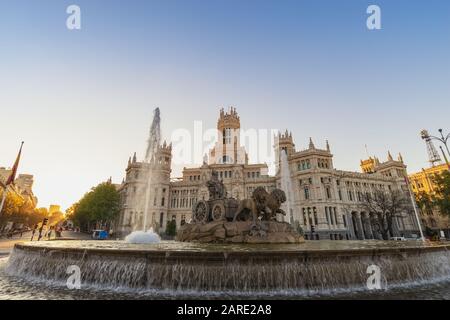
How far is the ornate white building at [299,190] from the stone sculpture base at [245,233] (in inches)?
1291

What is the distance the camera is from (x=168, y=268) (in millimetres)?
8375

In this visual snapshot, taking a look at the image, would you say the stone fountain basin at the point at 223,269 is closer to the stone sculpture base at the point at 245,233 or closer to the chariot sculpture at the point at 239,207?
the stone sculpture base at the point at 245,233

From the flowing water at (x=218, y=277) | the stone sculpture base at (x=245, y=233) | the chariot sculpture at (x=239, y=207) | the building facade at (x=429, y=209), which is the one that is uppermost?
the building facade at (x=429, y=209)

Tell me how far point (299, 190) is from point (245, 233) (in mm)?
45215

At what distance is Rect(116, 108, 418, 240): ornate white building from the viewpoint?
182 feet

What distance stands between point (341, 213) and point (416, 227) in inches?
940

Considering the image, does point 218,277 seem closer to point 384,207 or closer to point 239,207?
point 239,207

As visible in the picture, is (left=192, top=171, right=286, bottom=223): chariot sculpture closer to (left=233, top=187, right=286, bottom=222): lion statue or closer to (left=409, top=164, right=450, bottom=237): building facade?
(left=233, top=187, right=286, bottom=222): lion statue

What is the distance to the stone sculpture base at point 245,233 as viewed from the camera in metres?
16.8

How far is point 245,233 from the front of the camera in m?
17.1

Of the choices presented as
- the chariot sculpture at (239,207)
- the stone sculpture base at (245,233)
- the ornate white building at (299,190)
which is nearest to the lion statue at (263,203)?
the chariot sculpture at (239,207)

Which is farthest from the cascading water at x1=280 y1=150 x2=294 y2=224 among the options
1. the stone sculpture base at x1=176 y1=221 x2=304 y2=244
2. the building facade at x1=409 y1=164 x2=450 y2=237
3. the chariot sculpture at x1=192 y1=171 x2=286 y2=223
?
the stone sculpture base at x1=176 y1=221 x2=304 y2=244
